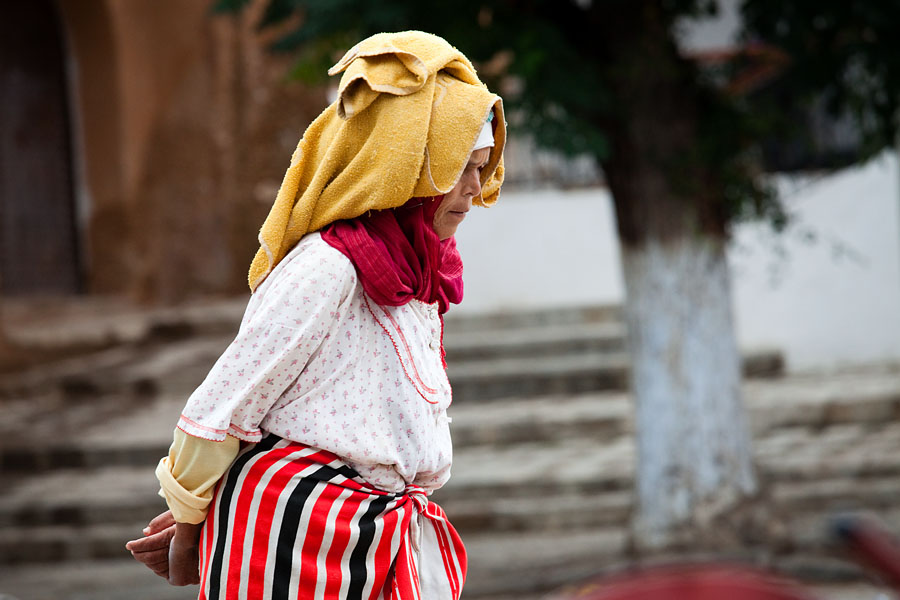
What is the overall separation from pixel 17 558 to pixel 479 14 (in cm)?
406

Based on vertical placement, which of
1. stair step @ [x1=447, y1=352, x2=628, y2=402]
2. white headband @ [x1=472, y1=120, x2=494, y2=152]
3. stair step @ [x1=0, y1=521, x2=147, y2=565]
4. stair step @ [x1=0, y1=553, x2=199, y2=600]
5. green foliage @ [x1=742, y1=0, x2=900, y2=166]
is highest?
green foliage @ [x1=742, y1=0, x2=900, y2=166]

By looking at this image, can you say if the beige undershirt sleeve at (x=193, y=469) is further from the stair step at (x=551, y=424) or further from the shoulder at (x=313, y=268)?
the stair step at (x=551, y=424)

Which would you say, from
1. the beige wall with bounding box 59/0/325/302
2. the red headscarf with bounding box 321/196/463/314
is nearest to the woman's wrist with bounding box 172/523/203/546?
the red headscarf with bounding box 321/196/463/314

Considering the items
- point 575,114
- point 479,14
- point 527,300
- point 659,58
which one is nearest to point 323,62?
point 479,14

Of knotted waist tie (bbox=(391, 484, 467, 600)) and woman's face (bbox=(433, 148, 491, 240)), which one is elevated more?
woman's face (bbox=(433, 148, 491, 240))

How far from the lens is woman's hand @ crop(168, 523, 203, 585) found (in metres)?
1.87

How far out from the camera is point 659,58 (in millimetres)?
4934

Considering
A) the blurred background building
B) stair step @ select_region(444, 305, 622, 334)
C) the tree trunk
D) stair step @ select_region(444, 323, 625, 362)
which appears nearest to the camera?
the tree trunk

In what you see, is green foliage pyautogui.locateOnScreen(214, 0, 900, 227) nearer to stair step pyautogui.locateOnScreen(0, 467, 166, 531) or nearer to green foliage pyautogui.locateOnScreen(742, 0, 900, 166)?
green foliage pyautogui.locateOnScreen(742, 0, 900, 166)

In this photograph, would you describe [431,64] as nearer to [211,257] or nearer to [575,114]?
[575,114]

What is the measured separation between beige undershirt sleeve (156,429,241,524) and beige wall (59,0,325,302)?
8293 millimetres

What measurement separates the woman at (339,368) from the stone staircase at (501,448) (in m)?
2.71

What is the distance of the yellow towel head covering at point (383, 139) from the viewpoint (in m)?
1.75

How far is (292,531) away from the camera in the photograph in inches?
70.6
